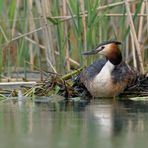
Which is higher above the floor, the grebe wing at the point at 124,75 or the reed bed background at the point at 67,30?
the reed bed background at the point at 67,30

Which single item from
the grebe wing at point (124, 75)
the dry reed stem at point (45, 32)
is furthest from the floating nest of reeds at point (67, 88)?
the dry reed stem at point (45, 32)

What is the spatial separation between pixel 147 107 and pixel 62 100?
1.16 meters

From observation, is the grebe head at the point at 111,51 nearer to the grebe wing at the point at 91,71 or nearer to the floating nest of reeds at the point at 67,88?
the grebe wing at the point at 91,71

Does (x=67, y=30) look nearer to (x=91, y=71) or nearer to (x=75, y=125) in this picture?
(x=91, y=71)

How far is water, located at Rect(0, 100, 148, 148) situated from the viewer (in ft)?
16.8

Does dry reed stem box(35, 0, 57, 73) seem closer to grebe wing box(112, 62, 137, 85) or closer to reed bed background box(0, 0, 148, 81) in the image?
reed bed background box(0, 0, 148, 81)

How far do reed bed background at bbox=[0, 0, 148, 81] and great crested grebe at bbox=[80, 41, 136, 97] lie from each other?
0.21 m

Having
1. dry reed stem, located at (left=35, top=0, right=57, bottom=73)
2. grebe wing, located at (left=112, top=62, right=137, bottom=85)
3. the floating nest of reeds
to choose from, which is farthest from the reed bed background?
the floating nest of reeds

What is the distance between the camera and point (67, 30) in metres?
9.56

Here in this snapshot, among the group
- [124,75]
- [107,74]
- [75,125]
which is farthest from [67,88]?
[75,125]

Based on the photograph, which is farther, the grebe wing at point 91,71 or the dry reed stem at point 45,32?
the dry reed stem at point 45,32

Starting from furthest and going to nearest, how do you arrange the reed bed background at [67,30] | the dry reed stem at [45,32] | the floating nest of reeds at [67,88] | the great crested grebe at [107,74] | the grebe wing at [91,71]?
the dry reed stem at [45,32]
the reed bed background at [67,30]
the grebe wing at [91,71]
the great crested grebe at [107,74]
the floating nest of reeds at [67,88]

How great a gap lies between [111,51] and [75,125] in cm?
289

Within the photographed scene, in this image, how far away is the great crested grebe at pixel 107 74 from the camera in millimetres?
8578
